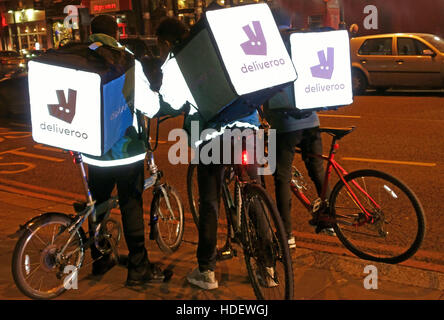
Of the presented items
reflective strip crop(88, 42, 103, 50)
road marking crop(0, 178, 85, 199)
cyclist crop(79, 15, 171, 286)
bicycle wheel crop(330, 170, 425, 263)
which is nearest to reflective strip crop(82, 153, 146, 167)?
cyclist crop(79, 15, 171, 286)

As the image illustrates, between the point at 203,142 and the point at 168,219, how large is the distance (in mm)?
1155

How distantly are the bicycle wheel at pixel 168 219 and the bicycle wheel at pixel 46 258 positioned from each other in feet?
2.56

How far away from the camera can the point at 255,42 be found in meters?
3.32

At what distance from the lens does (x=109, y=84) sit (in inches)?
135

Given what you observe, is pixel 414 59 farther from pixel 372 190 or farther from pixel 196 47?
pixel 196 47

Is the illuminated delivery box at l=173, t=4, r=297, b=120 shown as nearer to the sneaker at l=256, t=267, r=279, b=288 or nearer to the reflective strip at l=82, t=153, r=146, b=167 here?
the reflective strip at l=82, t=153, r=146, b=167

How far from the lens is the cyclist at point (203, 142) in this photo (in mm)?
3607

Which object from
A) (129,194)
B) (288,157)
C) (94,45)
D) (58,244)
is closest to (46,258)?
(58,244)

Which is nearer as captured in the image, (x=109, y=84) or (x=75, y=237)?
(x=109, y=84)

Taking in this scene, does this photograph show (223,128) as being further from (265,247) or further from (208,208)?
(265,247)

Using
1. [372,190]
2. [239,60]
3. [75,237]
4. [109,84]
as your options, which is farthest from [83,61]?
[372,190]

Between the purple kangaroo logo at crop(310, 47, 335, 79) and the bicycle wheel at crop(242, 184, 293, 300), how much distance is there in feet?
3.76

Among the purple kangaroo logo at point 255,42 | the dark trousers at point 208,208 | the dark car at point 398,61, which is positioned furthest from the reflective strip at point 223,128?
the dark car at point 398,61

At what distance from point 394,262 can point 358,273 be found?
355 millimetres
